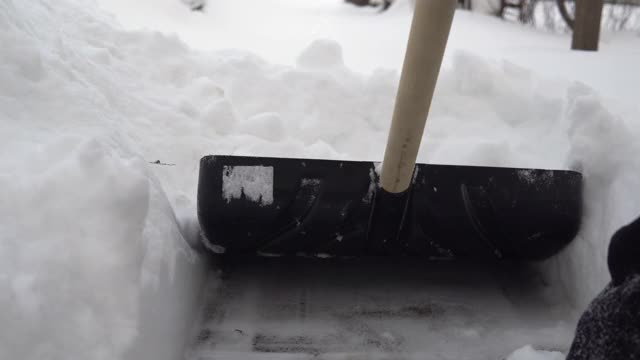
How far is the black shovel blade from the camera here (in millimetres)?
1405

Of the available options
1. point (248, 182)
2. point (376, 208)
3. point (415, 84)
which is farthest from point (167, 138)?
point (415, 84)

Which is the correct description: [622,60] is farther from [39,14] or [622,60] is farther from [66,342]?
[66,342]

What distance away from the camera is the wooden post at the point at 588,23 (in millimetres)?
3963

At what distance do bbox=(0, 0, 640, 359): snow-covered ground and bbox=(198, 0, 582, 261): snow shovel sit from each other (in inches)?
3.8

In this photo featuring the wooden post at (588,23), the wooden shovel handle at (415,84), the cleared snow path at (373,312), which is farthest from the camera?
the wooden post at (588,23)

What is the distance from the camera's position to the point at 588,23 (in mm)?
3969

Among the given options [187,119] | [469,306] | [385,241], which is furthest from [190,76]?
[469,306]

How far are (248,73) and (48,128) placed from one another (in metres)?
1.65

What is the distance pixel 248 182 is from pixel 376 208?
0.33 meters

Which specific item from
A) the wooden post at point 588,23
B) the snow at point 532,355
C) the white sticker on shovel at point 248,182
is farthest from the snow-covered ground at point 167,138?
the wooden post at point 588,23

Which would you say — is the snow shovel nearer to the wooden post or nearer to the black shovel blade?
the black shovel blade

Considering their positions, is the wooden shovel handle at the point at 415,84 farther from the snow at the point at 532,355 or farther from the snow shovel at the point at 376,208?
the snow at the point at 532,355

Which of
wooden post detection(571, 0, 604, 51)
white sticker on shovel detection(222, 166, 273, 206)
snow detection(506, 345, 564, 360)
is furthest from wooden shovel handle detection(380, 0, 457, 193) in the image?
wooden post detection(571, 0, 604, 51)

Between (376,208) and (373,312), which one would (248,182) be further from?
(373,312)
